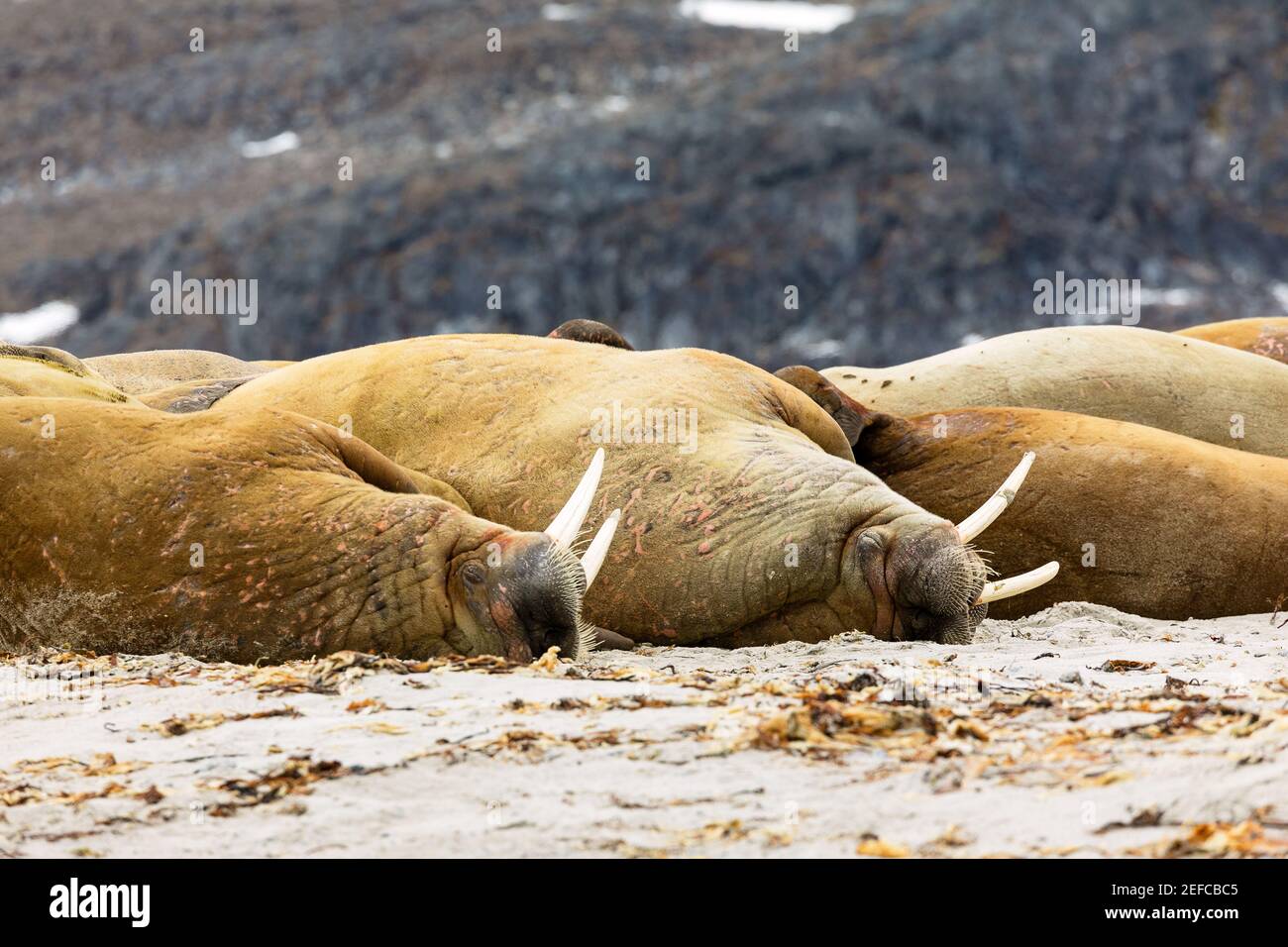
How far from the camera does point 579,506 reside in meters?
5.25

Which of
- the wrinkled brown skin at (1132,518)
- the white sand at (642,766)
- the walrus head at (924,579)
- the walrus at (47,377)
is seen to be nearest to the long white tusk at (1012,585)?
the walrus head at (924,579)

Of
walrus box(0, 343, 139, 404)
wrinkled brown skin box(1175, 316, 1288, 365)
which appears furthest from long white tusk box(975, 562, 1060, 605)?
wrinkled brown skin box(1175, 316, 1288, 365)

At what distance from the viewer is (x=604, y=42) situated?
8131 centimetres

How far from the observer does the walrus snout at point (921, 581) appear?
227 inches

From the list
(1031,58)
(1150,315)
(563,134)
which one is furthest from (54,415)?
(1031,58)

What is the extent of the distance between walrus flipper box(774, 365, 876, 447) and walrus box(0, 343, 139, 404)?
332 centimetres

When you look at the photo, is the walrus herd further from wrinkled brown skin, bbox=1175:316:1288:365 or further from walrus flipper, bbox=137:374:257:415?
wrinkled brown skin, bbox=1175:316:1288:365

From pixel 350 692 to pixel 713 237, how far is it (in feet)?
208

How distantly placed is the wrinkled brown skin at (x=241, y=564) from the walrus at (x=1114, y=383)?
450cm

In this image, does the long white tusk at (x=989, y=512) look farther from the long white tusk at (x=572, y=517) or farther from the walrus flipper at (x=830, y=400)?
the long white tusk at (x=572, y=517)

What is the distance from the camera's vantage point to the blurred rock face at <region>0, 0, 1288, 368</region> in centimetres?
6306

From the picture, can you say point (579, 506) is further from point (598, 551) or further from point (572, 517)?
point (598, 551)

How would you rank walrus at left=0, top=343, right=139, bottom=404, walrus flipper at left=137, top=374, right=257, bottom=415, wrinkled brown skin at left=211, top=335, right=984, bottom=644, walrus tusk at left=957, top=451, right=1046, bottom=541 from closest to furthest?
wrinkled brown skin at left=211, top=335, right=984, bottom=644 → walrus tusk at left=957, top=451, right=1046, bottom=541 → walrus at left=0, top=343, right=139, bottom=404 → walrus flipper at left=137, top=374, right=257, bottom=415
